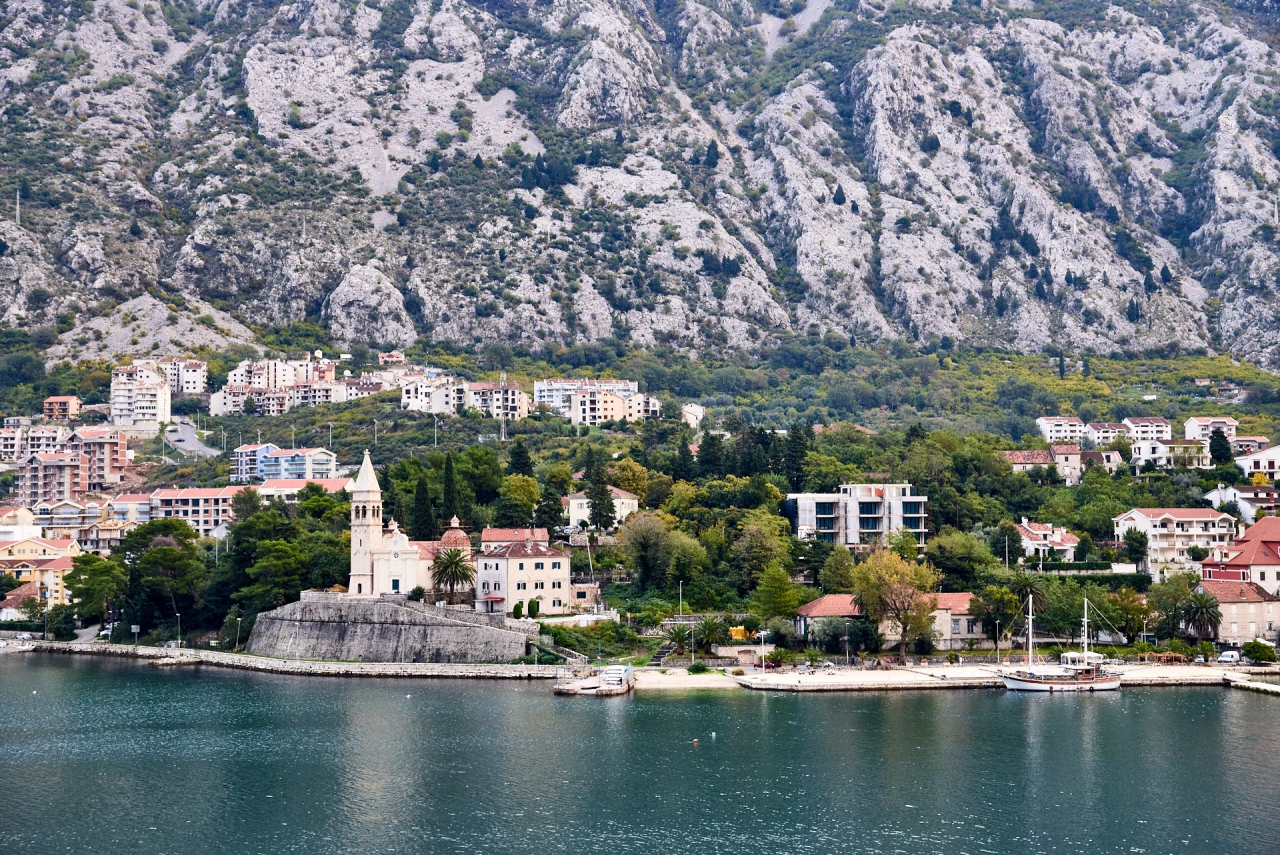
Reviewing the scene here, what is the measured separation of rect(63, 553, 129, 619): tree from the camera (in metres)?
89.8

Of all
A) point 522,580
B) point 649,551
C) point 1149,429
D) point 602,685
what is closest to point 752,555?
point 649,551

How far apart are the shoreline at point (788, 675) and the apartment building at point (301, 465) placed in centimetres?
4496

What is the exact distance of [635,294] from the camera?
6772 inches

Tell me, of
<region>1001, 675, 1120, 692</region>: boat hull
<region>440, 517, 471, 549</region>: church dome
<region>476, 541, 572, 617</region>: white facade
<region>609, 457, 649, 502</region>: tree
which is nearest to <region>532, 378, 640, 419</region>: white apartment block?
<region>609, 457, 649, 502</region>: tree

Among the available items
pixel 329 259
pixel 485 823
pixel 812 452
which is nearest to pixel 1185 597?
pixel 812 452

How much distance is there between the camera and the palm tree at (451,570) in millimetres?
78125

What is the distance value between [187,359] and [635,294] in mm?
51770

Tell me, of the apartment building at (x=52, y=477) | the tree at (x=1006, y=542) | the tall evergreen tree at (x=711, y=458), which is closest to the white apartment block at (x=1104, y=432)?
the tall evergreen tree at (x=711, y=458)

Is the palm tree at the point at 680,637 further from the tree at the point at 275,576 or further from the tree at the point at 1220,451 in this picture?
the tree at the point at 1220,451

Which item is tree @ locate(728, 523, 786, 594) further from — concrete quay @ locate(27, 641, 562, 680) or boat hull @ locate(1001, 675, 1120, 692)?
boat hull @ locate(1001, 675, 1120, 692)

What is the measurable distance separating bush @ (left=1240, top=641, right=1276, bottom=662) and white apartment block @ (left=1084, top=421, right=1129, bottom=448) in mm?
48530

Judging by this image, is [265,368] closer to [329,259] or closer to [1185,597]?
[329,259]

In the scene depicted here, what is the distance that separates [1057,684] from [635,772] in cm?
2591

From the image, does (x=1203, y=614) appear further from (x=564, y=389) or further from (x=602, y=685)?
(x=564, y=389)
